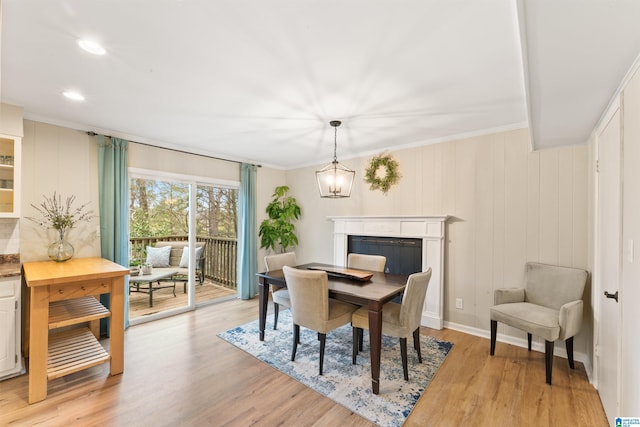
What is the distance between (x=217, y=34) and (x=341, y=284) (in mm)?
2255

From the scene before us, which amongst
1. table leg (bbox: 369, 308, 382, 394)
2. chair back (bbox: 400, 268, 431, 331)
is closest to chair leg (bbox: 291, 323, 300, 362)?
table leg (bbox: 369, 308, 382, 394)

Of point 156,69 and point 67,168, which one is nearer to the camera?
point 156,69

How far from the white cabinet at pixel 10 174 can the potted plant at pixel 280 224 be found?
3.13m

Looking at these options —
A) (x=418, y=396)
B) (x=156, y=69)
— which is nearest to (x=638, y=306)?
(x=418, y=396)

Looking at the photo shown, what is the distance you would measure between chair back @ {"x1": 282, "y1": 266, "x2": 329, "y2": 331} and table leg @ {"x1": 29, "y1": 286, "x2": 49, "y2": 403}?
190 cm

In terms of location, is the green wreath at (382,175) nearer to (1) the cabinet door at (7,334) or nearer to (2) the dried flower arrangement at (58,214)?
(2) the dried flower arrangement at (58,214)

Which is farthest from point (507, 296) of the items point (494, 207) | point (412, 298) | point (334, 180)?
point (334, 180)

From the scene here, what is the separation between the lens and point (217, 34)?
68.7 inches

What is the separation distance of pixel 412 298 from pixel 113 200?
3.55 metres

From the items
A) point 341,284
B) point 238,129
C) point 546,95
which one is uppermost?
point 238,129

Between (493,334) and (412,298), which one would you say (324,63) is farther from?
(493,334)

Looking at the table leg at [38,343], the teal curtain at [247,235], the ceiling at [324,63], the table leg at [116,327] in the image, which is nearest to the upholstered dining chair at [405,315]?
the ceiling at [324,63]

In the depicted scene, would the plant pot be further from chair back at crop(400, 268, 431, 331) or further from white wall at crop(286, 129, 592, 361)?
white wall at crop(286, 129, 592, 361)

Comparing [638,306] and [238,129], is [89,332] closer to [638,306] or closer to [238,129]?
[238,129]
